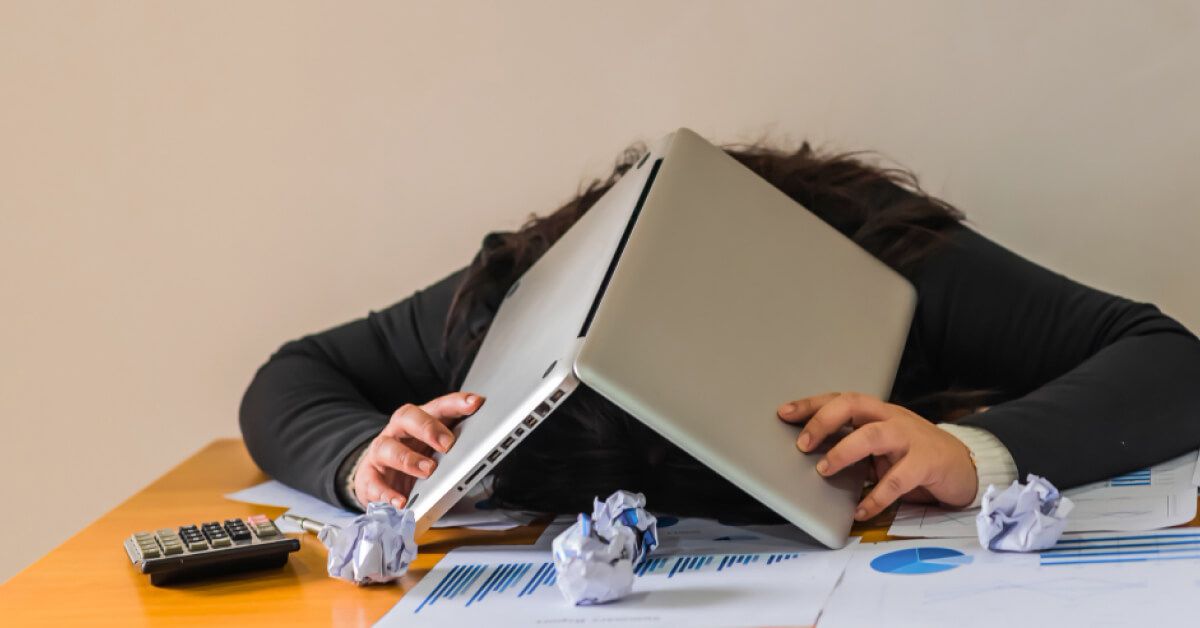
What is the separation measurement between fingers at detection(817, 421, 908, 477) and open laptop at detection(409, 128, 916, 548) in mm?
13

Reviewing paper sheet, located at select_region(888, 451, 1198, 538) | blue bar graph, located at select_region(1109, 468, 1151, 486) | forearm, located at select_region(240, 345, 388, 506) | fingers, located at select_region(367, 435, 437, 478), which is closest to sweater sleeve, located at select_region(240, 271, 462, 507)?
forearm, located at select_region(240, 345, 388, 506)

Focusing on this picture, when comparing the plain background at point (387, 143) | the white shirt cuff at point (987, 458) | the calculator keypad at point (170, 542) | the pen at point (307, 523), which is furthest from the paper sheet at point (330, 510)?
the plain background at point (387, 143)

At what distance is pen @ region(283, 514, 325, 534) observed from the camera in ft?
3.04

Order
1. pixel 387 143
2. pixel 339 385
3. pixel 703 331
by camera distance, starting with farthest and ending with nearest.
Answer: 1. pixel 387 143
2. pixel 339 385
3. pixel 703 331

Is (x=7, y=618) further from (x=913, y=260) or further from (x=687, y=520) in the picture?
(x=913, y=260)

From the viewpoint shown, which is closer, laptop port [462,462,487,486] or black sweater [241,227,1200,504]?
laptop port [462,462,487,486]

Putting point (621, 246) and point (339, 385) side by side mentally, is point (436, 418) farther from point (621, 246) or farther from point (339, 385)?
point (339, 385)

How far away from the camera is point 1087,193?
4.41ft

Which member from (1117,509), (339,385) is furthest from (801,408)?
(339,385)

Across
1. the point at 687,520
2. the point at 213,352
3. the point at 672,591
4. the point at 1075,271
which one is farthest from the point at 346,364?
the point at 1075,271

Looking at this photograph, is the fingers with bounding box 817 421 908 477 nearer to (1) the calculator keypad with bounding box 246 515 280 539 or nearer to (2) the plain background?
(1) the calculator keypad with bounding box 246 515 280 539

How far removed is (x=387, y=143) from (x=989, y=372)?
2.57 feet

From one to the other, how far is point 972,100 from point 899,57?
97 millimetres

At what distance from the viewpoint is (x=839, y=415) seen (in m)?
0.76
